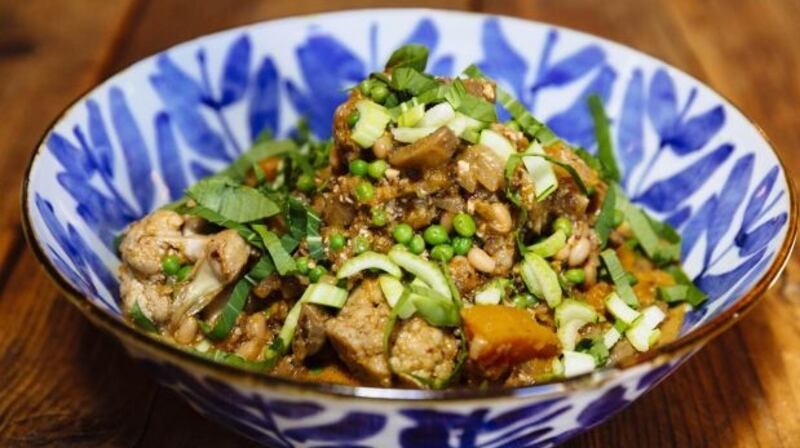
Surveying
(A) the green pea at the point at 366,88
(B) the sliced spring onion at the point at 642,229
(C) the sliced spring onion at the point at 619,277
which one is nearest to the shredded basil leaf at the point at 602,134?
(B) the sliced spring onion at the point at 642,229

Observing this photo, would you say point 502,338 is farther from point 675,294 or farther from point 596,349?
point 675,294

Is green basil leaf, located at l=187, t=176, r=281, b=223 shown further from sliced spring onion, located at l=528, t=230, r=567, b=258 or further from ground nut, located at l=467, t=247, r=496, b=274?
sliced spring onion, located at l=528, t=230, r=567, b=258

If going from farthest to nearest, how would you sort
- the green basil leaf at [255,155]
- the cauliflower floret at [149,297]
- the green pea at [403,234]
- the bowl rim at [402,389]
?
the green basil leaf at [255,155], the cauliflower floret at [149,297], the green pea at [403,234], the bowl rim at [402,389]

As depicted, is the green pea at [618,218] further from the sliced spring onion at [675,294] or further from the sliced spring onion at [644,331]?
the sliced spring onion at [644,331]

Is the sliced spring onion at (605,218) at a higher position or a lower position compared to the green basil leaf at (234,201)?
lower

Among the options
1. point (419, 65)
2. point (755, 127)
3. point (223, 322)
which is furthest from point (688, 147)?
point (223, 322)

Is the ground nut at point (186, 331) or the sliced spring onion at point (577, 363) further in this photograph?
the ground nut at point (186, 331)

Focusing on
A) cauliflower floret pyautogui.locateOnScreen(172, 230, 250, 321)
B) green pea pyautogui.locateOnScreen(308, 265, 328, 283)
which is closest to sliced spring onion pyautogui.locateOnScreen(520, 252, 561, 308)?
green pea pyautogui.locateOnScreen(308, 265, 328, 283)

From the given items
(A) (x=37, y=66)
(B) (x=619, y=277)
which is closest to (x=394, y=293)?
(B) (x=619, y=277)
